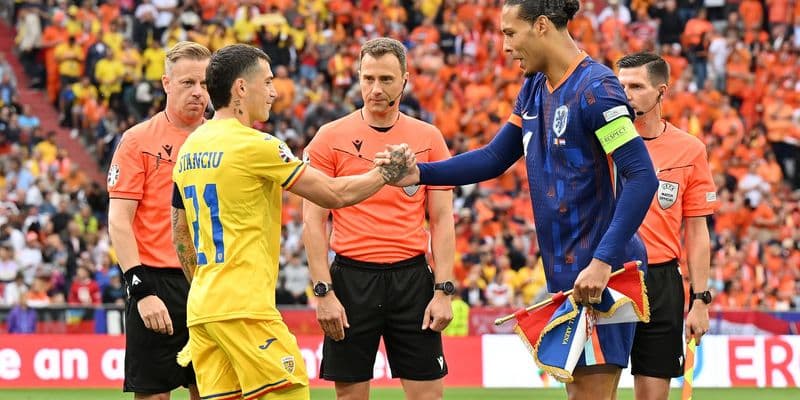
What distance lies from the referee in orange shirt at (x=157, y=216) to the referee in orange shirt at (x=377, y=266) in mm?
795

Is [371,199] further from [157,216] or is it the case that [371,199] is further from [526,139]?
[526,139]

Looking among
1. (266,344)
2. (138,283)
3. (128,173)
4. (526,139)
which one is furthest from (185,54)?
(526,139)

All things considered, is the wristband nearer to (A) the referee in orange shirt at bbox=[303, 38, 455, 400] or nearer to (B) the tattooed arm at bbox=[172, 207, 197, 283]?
(B) the tattooed arm at bbox=[172, 207, 197, 283]

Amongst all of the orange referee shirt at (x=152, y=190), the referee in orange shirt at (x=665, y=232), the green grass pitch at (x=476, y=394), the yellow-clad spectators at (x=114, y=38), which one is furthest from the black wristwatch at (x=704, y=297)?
the yellow-clad spectators at (x=114, y=38)

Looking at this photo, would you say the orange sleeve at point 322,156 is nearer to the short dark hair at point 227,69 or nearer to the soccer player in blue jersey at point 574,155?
the short dark hair at point 227,69

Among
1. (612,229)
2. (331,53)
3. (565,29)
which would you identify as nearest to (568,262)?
(612,229)

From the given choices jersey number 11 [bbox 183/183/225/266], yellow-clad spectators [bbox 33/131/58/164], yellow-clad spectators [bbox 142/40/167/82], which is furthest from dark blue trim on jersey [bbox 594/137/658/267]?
yellow-clad spectators [bbox 142/40/167/82]

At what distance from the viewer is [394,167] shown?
6969mm

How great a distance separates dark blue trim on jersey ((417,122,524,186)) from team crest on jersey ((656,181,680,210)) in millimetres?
1718

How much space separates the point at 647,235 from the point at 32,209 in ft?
46.2

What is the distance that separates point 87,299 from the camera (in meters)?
19.0

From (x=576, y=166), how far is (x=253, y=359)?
1.76 meters

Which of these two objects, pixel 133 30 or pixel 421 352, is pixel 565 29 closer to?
pixel 421 352

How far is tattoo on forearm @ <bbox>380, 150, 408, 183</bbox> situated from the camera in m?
6.96
